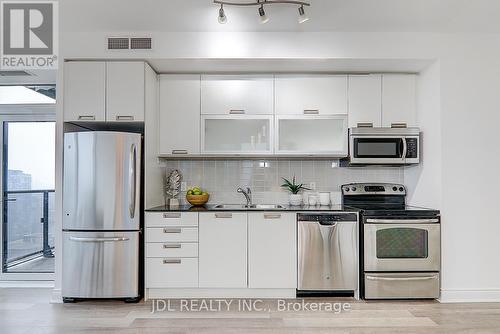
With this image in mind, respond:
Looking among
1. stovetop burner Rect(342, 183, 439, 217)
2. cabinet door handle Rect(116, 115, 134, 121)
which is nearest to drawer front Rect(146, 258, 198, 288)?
cabinet door handle Rect(116, 115, 134, 121)

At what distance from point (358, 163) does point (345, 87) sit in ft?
2.67

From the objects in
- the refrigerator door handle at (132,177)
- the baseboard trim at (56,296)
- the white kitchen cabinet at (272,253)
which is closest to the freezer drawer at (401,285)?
the white kitchen cabinet at (272,253)

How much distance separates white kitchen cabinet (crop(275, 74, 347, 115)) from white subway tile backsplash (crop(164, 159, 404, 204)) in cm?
66

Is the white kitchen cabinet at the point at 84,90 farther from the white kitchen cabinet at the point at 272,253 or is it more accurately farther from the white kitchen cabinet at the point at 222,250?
the white kitchen cabinet at the point at 272,253

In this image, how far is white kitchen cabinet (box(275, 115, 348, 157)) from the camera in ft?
12.4

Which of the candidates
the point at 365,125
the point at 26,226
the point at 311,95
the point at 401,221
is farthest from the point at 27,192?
the point at 401,221

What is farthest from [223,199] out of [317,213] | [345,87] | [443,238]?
[443,238]

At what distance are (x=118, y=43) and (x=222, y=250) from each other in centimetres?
220

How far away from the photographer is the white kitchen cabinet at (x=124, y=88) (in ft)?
11.3

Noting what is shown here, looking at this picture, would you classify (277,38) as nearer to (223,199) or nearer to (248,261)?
(223,199)

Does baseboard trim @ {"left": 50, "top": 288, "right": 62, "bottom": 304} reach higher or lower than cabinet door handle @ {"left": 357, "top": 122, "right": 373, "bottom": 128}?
lower

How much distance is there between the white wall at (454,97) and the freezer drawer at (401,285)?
0.15 meters

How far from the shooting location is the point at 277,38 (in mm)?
3436

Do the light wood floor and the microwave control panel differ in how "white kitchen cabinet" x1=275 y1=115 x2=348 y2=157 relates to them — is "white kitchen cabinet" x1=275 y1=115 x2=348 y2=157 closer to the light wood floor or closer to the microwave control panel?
the microwave control panel
